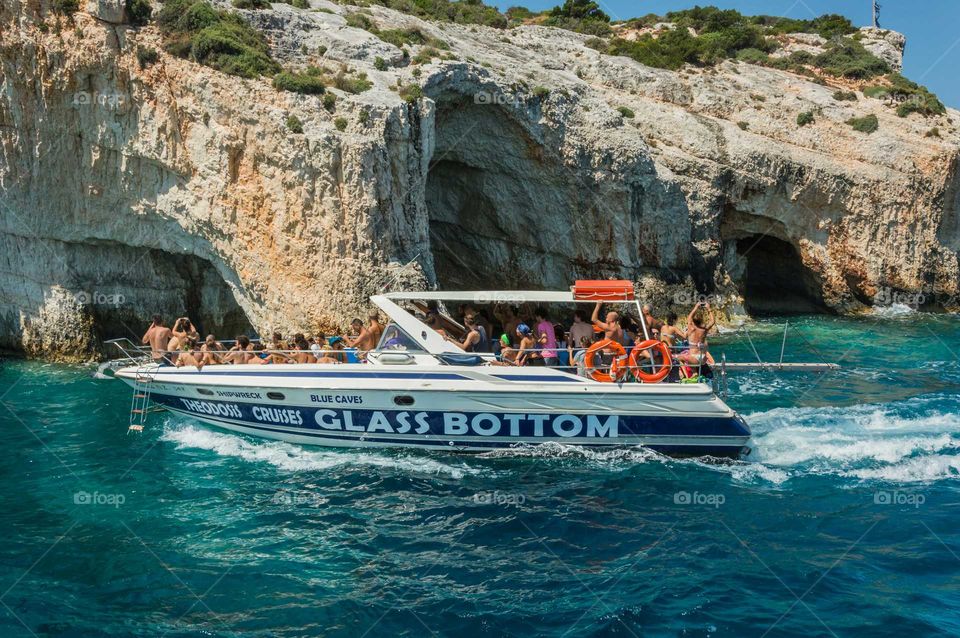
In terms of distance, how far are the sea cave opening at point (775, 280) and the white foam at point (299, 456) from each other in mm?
22180

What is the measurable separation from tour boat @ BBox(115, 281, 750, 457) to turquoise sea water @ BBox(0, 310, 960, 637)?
1.20 ft

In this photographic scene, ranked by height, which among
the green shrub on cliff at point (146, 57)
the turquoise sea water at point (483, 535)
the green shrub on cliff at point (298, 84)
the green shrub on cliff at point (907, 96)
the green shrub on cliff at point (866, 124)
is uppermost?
the green shrub on cliff at point (907, 96)

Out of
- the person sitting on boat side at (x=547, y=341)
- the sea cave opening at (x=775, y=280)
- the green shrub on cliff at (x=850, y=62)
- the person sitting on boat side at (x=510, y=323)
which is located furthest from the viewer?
the green shrub on cliff at (x=850, y=62)

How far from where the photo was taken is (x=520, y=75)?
81.3 ft

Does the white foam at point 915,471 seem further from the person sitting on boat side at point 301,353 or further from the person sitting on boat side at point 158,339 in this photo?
the person sitting on boat side at point 158,339

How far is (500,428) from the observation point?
41.7 ft

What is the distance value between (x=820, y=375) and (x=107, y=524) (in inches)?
667

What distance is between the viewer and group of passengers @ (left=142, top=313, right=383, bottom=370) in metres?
14.0

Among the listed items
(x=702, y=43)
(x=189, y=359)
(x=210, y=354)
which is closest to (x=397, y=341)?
(x=210, y=354)

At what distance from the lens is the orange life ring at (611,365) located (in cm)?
1256

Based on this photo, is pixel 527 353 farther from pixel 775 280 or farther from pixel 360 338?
pixel 775 280

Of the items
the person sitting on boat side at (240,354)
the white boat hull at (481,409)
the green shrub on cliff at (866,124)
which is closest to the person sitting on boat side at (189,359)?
the person sitting on boat side at (240,354)

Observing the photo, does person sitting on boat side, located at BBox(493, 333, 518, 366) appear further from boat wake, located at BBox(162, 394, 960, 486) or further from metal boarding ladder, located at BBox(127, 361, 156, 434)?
metal boarding ladder, located at BBox(127, 361, 156, 434)

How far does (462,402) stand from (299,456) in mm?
3139
